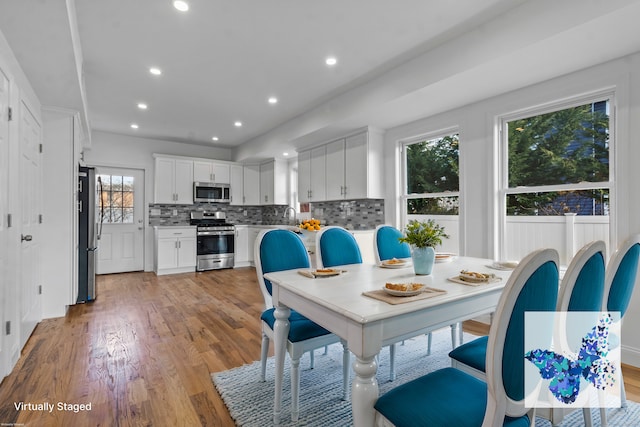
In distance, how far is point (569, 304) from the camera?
1131 millimetres

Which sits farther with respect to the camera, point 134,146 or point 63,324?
point 134,146

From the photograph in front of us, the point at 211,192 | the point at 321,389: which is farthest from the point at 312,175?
the point at 321,389

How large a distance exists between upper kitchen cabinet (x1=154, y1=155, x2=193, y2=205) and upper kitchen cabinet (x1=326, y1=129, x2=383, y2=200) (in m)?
3.15

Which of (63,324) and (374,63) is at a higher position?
(374,63)

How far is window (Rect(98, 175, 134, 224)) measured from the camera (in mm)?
5859

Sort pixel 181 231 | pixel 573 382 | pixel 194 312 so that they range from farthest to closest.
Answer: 1. pixel 181 231
2. pixel 194 312
3. pixel 573 382

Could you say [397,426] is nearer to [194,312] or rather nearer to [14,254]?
[14,254]

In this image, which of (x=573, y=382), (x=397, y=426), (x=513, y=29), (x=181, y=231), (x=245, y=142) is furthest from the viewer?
(x=245, y=142)

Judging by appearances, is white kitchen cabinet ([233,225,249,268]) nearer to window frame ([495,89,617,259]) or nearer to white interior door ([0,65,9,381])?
white interior door ([0,65,9,381])

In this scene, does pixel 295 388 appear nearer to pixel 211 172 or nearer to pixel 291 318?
pixel 291 318

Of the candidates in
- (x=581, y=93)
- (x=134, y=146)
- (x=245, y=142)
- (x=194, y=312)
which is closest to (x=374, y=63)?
(x=581, y=93)

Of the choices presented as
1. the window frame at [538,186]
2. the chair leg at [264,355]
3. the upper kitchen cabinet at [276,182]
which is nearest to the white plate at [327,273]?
the chair leg at [264,355]

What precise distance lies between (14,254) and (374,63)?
3.32m

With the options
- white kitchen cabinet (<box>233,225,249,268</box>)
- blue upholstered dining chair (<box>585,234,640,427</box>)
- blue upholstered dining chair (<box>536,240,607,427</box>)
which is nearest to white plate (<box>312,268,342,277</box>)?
blue upholstered dining chair (<box>536,240,607,427</box>)
